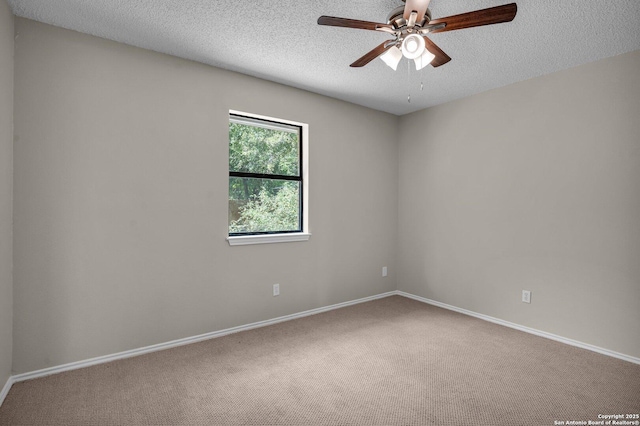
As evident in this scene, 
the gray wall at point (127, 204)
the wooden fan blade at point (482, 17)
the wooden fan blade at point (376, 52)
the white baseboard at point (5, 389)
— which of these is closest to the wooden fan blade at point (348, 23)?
the wooden fan blade at point (376, 52)

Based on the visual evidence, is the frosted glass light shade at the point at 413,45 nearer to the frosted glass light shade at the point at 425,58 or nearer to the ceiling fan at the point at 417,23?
the ceiling fan at the point at 417,23

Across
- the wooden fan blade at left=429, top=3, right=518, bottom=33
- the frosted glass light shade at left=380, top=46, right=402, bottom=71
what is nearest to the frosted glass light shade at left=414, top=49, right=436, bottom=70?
the frosted glass light shade at left=380, top=46, right=402, bottom=71

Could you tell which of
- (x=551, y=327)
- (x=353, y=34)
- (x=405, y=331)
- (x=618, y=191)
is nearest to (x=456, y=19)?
(x=353, y=34)

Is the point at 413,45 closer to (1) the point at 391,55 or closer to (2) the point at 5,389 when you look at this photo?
(1) the point at 391,55

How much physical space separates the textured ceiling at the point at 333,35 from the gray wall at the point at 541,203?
35 cm

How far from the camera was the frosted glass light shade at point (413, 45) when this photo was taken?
1854 millimetres

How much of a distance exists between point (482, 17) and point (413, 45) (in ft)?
1.15

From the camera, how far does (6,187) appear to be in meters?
2.11

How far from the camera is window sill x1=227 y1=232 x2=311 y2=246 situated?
3182 millimetres

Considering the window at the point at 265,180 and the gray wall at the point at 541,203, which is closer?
the gray wall at the point at 541,203

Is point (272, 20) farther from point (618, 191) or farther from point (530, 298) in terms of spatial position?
point (530, 298)

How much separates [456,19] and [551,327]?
9.27 feet

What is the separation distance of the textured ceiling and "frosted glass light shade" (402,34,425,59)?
41cm

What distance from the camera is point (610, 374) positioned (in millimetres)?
2422
